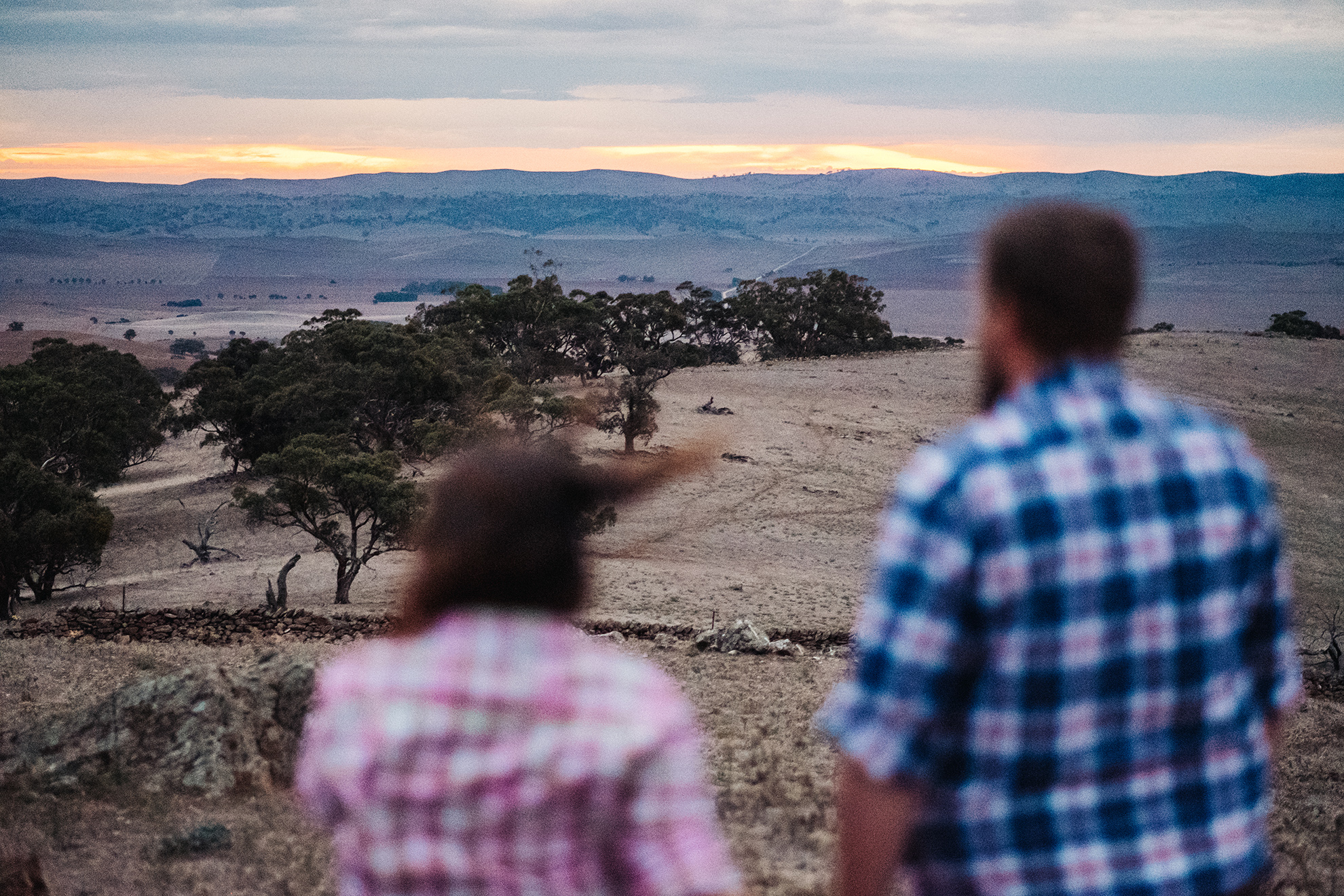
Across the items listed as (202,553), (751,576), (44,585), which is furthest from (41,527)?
(751,576)

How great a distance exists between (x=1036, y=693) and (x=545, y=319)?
40.1 m

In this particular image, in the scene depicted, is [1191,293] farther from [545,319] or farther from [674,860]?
[674,860]

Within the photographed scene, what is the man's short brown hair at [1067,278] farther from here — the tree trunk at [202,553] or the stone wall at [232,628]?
the tree trunk at [202,553]

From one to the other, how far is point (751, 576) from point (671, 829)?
1594 centimetres

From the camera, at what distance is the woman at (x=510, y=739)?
138 cm

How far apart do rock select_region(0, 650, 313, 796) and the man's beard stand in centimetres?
450

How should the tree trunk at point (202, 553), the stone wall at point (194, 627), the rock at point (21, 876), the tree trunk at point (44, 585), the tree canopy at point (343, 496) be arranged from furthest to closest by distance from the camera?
the tree trunk at point (202, 553)
the tree trunk at point (44, 585)
the tree canopy at point (343, 496)
the stone wall at point (194, 627)
the rock at point (21, 876)

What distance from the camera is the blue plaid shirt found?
52.3 inches

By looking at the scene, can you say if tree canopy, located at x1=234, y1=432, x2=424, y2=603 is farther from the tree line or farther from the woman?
the woman

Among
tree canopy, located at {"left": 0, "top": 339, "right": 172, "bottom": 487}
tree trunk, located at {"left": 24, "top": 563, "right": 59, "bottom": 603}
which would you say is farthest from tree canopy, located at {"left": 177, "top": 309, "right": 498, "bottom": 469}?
tree trunk, located at {"left": 24, "top": 563, "right": 59, "bottom": 603}

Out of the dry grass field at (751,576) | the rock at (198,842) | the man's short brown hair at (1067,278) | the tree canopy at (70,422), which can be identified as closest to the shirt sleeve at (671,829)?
the dry grass field at (751,576)

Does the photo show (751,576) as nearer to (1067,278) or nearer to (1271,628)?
(1271,628)

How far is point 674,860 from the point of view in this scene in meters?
1.40

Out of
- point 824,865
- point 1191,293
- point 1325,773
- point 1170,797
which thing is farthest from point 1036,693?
point 1191,293
